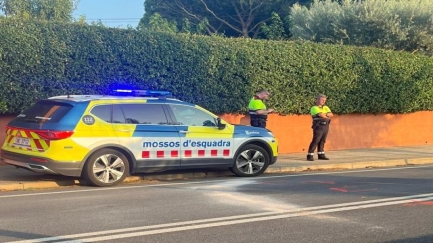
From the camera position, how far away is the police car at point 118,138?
1036 cm

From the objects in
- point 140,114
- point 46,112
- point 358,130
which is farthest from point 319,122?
point 46,112

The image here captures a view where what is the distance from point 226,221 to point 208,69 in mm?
7693

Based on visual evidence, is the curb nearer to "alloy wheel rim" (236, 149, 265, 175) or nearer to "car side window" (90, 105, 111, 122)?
"alloy wheel rim" (236, 149, 265, 175)

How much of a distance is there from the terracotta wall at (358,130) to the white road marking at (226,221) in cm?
717

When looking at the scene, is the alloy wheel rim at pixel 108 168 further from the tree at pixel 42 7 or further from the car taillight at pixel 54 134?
the tree at pixel 42 7

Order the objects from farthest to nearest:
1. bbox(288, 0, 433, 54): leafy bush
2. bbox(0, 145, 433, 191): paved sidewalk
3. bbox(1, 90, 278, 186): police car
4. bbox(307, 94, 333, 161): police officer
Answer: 1. bbox(288, 0, 433, 54): leafy bush
2. bbox(307, 94, 333, 161): police officer
3. bbox(0, 145, 433, 191): paved sidewalk
4. bbox(1, 90, 278, 186): police car

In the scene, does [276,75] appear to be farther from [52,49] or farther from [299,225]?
[299,225]

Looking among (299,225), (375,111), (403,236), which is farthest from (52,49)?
(375,111)

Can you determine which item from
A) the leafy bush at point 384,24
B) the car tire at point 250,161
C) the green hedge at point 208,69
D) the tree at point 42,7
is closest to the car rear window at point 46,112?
the green hedge at point 208,69

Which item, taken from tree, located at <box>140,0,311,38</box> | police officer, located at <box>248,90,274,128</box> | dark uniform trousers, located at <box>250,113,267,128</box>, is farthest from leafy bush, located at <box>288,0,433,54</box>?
tree, located at <box>140,0,311,38</box>

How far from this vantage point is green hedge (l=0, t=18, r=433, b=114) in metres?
12.8

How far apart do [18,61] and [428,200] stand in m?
8.09

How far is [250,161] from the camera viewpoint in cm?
1257

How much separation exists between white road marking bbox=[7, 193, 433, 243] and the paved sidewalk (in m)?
3.92
